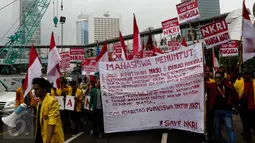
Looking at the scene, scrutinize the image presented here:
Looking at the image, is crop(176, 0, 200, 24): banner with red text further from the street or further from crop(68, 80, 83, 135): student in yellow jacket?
crop(68, 80, 83, 135): student in yellow jacket

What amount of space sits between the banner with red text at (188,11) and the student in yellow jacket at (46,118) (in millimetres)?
8206

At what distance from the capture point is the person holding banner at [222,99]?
5594 millimetres

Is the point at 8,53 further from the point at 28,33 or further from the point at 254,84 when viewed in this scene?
the point at 254,84

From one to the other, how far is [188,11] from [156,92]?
6.06 m

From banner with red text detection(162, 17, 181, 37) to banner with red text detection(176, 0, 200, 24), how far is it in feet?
7.62

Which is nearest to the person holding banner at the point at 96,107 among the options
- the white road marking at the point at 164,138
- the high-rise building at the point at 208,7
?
the white road marking at the point at 164,138

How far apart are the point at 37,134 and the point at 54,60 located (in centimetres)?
396

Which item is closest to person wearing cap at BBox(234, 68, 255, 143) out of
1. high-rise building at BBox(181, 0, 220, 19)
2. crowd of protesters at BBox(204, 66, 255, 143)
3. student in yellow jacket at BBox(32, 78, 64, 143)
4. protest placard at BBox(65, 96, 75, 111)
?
crowd of protesters at BBox(204, 66, 255, 143)

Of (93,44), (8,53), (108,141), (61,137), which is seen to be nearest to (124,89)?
(108,141)

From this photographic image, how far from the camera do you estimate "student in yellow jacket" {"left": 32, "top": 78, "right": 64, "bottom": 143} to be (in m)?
3.27

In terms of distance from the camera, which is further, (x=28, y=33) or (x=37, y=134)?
(x=28, y=33)

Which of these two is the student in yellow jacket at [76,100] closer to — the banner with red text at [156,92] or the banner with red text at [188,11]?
the banner with red text at [156,92]

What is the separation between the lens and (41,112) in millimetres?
3385

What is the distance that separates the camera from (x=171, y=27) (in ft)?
44.4
